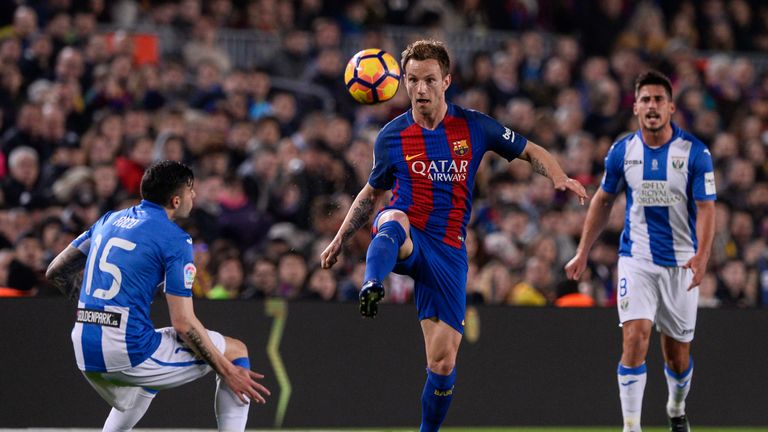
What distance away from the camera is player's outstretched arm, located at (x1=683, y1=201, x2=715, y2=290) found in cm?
734

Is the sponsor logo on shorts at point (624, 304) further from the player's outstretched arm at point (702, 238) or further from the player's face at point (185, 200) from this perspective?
the player's face at point (185, 200)

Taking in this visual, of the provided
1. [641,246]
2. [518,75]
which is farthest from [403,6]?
[641,246]

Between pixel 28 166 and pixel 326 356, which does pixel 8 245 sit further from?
pixel 326 356

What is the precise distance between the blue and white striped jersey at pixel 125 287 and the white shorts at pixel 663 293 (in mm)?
3056

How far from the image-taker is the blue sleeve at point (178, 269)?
606 cm

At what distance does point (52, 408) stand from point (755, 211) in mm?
8333

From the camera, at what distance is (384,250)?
6262 mm

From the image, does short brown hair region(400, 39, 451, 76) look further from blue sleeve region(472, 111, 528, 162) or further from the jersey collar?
the jersey collar

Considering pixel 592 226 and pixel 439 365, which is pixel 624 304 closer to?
pixel 592 226

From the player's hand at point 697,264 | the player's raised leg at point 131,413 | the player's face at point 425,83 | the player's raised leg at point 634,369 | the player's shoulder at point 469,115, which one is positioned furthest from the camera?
the player's raised leg at point 634,369

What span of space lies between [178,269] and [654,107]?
11.1 ft

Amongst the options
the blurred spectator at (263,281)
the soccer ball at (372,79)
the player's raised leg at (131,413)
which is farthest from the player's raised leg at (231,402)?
the blurred spectator at (263,281)

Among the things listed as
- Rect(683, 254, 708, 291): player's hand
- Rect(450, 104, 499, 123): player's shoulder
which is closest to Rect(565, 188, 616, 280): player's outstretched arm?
Rect(683, 254, 708, 291): player's hand

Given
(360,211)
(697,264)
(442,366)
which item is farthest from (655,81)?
(442,366)
